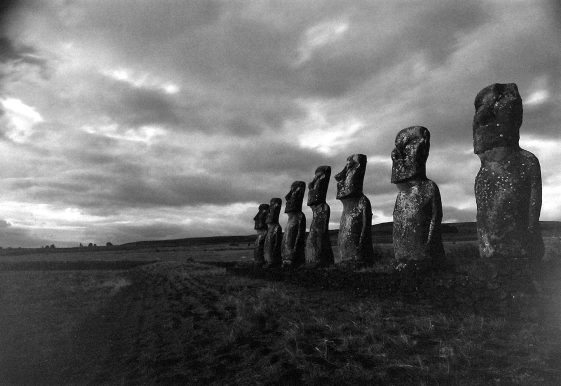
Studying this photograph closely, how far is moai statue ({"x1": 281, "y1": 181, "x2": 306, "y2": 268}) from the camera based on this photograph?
606 inches

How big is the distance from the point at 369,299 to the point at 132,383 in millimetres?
4747

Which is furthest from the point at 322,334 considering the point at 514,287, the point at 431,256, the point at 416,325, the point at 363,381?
the point at 431,256

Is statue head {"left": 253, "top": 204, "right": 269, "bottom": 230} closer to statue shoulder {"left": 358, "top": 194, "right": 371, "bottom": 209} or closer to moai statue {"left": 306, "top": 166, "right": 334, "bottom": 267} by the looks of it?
moai statue {"left": 306, "top": 166, "right": 334, "bottom": 267}

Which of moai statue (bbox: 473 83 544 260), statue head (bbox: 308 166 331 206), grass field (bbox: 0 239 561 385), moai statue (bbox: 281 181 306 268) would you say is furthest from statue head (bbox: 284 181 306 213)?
moai statue (bbox: 473 83 544 260)

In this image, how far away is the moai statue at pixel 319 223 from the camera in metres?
13.6

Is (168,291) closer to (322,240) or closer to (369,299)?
(322,240)

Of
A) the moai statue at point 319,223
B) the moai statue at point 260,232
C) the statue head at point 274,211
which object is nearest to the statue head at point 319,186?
the moai statue at point 319,223

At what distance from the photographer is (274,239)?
18.0 metres

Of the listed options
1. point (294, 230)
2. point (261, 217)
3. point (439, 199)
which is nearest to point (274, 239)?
point (294, 230)

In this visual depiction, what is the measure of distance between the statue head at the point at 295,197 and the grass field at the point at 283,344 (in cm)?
595

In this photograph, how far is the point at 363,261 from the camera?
11.3 metres

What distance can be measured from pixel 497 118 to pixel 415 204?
2.53 meters

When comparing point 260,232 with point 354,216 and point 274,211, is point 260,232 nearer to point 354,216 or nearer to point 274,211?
point 274,211

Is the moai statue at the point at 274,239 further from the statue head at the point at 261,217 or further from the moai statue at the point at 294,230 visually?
the statue head at the point at 261,217
